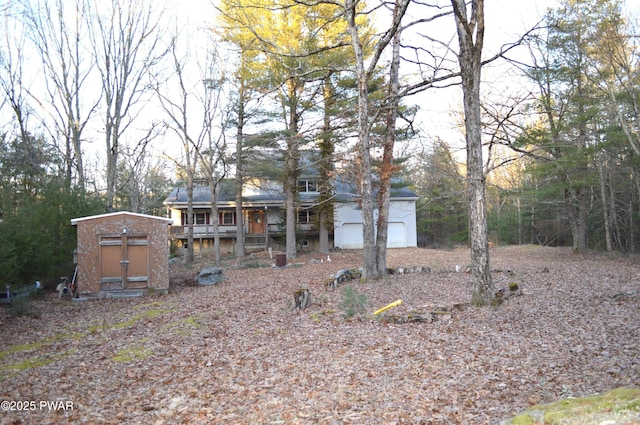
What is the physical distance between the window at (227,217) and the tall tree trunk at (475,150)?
2628cm

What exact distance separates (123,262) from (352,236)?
19013mm

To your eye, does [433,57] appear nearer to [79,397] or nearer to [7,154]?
[79,397]

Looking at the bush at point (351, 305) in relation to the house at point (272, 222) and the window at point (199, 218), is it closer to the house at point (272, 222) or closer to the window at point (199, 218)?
the house at point (272, 222)

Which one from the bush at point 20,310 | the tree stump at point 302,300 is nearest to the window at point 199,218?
the bush at point 20,310

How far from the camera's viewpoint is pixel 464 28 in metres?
8.78

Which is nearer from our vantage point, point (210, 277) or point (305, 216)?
point (210, 277)

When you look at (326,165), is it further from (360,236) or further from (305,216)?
(305,216)

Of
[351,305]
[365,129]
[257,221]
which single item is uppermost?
[365,129]

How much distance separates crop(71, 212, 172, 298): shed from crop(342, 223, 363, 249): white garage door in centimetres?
1759

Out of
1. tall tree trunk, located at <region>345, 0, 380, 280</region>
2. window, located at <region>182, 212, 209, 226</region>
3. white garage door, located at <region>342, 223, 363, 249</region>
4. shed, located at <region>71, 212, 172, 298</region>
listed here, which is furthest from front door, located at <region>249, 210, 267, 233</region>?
tall tree trunk, located at <region>345, 0, 380, 280</region>

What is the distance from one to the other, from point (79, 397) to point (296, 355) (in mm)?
2878

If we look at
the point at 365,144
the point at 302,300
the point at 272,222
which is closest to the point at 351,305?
the point at 302,300

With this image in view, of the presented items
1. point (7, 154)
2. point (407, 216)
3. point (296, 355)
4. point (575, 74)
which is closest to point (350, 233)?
point (407, 216)

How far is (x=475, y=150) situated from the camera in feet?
29.2
